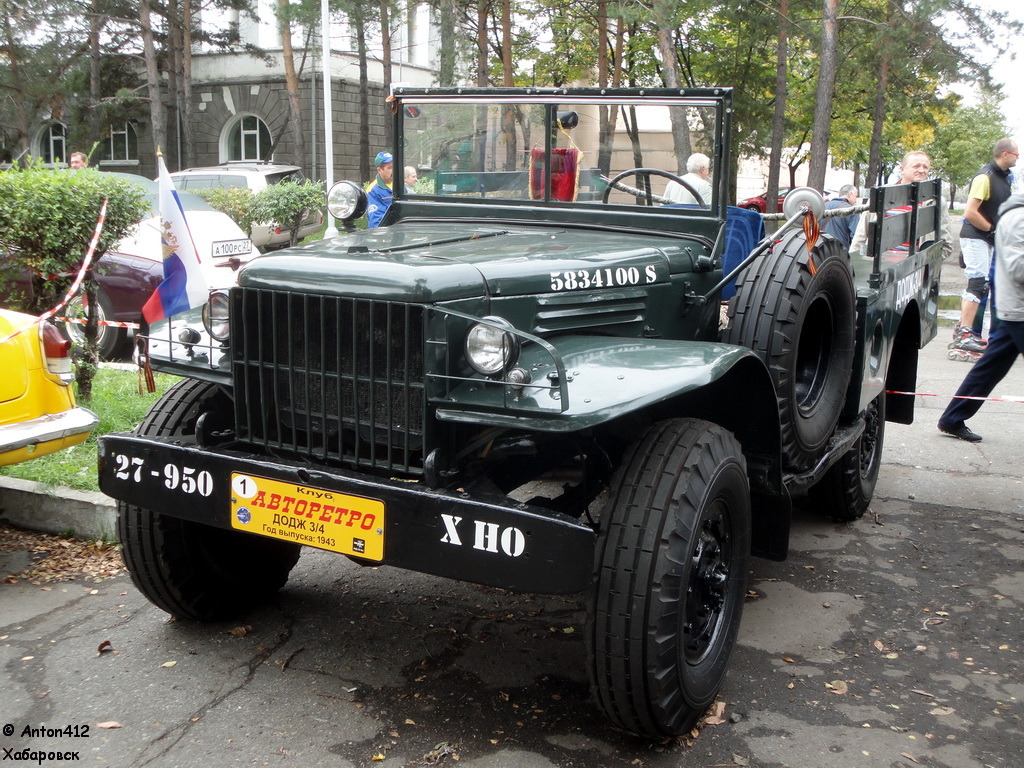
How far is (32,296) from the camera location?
232 inches

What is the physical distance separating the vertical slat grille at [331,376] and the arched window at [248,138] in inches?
1217

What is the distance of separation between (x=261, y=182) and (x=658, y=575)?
16.4 metres

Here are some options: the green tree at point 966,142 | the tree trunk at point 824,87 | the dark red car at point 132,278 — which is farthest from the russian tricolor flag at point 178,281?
the green tree at point 966,142

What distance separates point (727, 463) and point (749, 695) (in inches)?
34.6

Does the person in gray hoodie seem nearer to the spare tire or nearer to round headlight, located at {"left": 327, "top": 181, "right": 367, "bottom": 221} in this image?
the spare tire

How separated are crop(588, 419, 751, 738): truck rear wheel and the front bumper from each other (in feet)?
9.18

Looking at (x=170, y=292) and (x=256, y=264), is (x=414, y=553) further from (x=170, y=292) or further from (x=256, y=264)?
(x=170, y=292)

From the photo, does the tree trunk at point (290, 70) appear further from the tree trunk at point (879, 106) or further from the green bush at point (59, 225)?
the green bush at point (59, 225)

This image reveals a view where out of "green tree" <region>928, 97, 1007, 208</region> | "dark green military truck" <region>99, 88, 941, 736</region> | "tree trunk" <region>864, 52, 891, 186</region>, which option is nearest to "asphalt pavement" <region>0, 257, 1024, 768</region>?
"dark green military truck" <region>99, 88, 941, 736</region>

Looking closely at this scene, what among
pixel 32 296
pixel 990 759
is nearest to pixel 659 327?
pixel 990 759

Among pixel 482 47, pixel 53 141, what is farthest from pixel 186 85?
pixel 482 47

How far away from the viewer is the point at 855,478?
511 cm

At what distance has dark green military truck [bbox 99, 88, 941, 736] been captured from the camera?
110 inches

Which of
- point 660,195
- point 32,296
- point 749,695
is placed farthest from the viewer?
point 32,296
